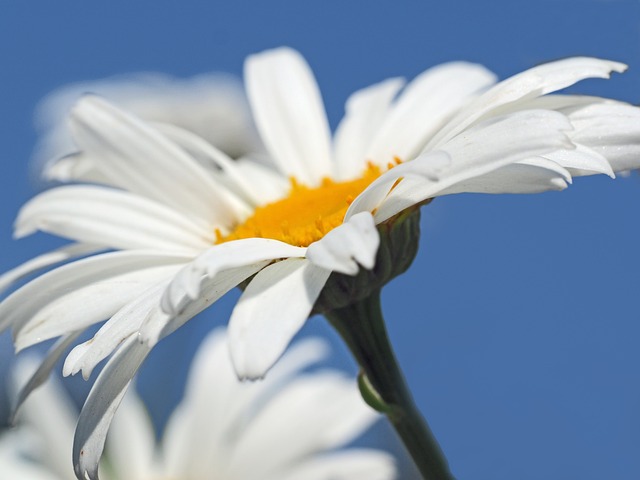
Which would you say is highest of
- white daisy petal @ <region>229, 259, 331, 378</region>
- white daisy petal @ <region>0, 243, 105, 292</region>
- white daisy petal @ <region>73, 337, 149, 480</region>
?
white daisy petal @ <region>229, 259, 331, 378</region>

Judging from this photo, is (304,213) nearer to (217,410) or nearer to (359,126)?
(359,126)

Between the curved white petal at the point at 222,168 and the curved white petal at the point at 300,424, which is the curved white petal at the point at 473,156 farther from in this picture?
the curved white petal at the point at 300,424

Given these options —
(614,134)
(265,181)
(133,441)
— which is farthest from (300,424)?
(614,134)

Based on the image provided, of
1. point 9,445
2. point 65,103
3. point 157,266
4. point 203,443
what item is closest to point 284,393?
point 203,443

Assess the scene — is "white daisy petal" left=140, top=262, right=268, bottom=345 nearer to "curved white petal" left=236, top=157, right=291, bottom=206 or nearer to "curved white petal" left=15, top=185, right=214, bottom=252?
"curved white petal" left=15, top=185, right=214, bottom=252

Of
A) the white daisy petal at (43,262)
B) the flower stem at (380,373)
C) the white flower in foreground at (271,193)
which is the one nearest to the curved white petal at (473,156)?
the white flower in foreground at (271,193)

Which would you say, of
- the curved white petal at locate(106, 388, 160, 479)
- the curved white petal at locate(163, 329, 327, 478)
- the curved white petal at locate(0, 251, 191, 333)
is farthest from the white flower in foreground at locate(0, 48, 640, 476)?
the curved white petal at locate(106, 388, 160, 479)

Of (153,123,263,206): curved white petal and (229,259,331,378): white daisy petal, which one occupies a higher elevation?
(229,259,331,378): white daisy petal
